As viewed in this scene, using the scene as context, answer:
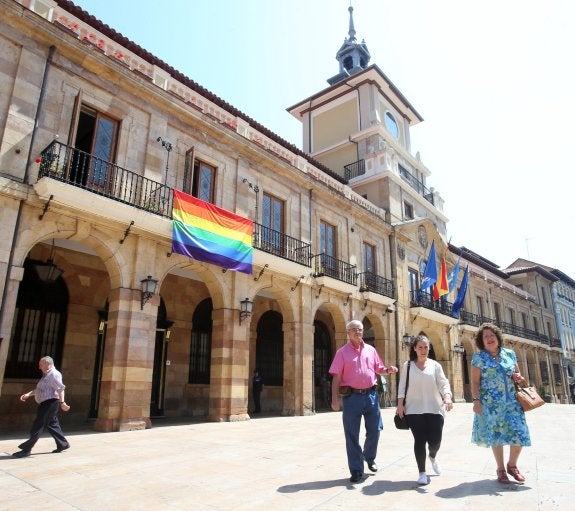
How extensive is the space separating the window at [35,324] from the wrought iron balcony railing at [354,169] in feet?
49.4

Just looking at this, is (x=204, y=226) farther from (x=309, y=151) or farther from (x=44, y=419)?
(x=309, y=151)

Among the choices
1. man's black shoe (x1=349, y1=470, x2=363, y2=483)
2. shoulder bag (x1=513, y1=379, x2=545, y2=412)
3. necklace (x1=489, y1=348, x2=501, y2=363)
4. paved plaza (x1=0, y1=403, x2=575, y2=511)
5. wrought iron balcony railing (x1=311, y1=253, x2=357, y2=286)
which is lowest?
paved plaza (x1=0, y1=403, x2=575, y2=511)

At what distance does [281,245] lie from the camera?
46.5 feet

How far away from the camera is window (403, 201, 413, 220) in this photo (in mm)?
22047

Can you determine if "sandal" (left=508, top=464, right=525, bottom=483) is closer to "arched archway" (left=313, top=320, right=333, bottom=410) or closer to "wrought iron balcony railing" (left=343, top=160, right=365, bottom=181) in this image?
"arched archway" (left=313, top=320, right=333, bottom=410)

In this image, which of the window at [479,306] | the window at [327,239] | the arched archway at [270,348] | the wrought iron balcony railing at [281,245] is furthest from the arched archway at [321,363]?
the window at [479,306]

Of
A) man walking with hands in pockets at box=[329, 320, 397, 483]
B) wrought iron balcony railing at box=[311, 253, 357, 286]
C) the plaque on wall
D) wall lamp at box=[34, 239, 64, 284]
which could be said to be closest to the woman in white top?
man walking with hands in pockets at box=[329, 320, 397, 483]

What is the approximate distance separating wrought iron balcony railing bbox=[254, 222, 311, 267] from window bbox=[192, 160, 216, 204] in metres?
1.66

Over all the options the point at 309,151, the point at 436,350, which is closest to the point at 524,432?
the point at 436,350

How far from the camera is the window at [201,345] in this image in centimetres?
1390

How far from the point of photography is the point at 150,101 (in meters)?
11.2

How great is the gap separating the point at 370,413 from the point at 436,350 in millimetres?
19368

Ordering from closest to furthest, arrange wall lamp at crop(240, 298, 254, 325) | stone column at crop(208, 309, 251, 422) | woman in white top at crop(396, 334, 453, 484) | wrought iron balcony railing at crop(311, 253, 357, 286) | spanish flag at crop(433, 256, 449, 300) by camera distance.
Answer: woman in white top at crop(396, 334, 453, 484)
stone column at crop(208, 309, 251, 422)
wall lamp at crop(240, 298, 254, 325)
wrought iron balcony railing at crop(311, 253, 357, 286)
spanish flag at crop(433, 256, 449, 300)

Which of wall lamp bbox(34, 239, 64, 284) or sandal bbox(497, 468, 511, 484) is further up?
wall lamp bbox(34, 239, 64, 284)
